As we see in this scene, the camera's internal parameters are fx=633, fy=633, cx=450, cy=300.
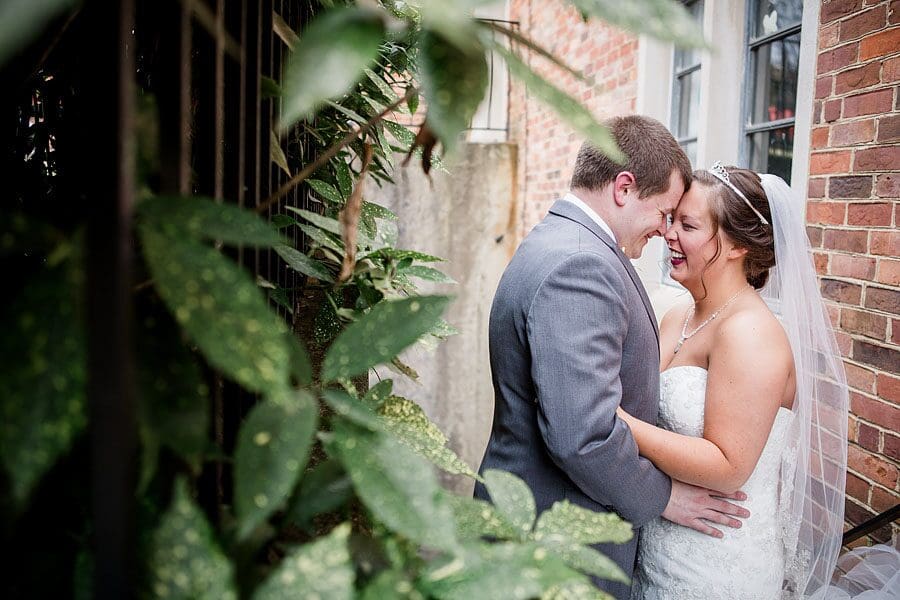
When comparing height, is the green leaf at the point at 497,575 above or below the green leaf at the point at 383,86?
below

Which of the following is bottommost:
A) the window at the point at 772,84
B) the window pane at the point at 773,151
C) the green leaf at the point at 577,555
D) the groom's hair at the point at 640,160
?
the green leaf at the point at 577,555

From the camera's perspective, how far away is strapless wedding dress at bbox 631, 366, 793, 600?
2.17m

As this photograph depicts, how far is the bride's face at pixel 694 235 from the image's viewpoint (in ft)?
7.89

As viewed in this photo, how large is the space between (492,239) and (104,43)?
5.22 meters

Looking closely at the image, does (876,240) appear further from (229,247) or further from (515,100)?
(515,100)

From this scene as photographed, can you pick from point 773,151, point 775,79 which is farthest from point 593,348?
point 775,79

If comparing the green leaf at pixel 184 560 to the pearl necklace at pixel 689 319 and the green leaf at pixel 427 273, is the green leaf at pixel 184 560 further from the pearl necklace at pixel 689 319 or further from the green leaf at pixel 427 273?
the pearl necklace at pixel 689 319

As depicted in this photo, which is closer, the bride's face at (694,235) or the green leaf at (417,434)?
the green leaf at (417,434)

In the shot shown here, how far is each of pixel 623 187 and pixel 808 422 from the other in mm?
1069

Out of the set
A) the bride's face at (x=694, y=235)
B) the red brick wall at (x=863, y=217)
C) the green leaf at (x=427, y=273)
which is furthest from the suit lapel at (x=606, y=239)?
the green leaf at (x=427, y=273)

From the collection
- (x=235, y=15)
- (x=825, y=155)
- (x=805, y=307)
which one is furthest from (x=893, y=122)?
(x=235, y=15)

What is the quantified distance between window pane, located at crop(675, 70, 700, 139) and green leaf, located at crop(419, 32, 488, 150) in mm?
3775

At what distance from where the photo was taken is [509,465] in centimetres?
212

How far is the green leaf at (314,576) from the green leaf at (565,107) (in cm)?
32
